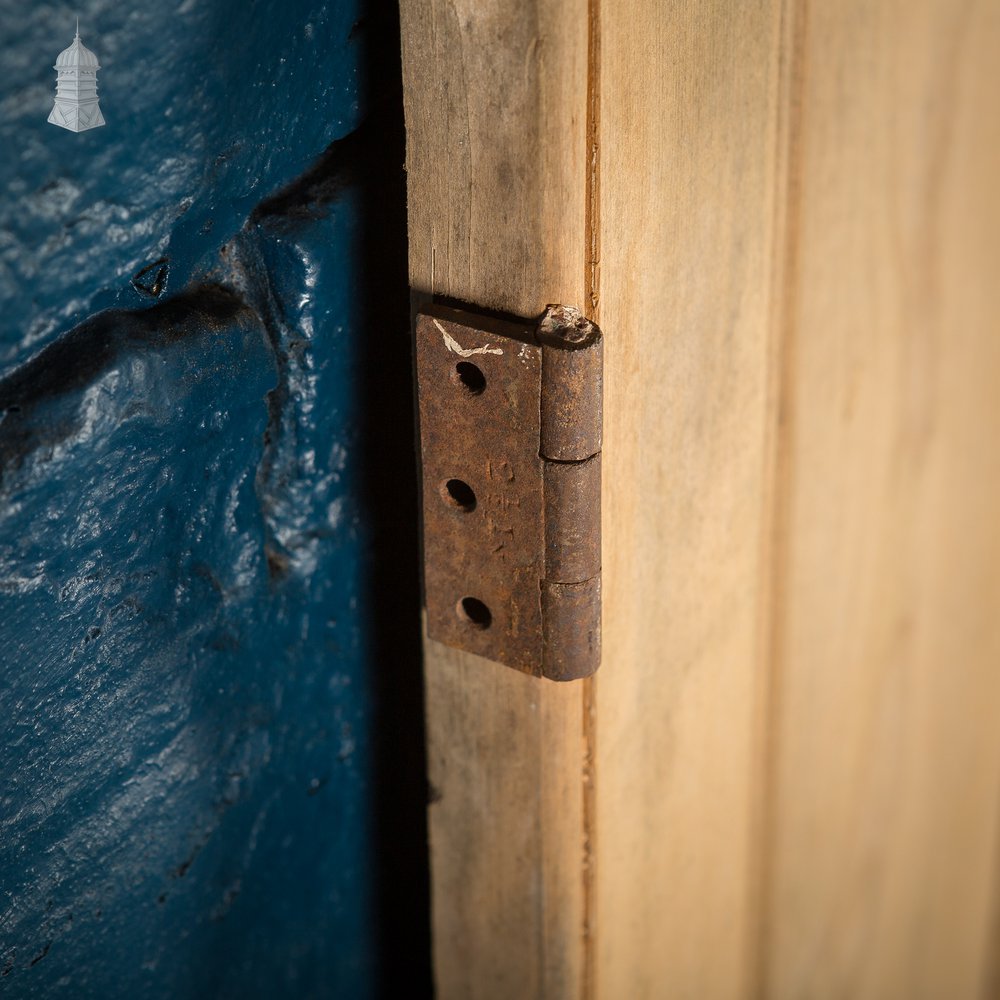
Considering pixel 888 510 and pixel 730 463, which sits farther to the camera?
pixel 888 510

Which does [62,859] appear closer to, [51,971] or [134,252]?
[51,971]

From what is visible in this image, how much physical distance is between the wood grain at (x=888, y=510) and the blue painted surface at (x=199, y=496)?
0.28 meters

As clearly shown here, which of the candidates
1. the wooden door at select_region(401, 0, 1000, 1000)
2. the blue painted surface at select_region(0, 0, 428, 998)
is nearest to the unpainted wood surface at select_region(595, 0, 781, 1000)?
the wooden door at select_region(401, 0, 1000, 1000)

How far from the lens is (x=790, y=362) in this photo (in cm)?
78

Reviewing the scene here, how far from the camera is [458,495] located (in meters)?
0.61

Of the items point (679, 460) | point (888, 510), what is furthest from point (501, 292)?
point (888, 510)

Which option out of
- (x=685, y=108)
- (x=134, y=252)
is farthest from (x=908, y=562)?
(x=134, y=252)

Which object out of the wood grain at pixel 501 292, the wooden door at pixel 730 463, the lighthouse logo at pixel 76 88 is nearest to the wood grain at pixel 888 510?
the wooden door at pixel 730 463

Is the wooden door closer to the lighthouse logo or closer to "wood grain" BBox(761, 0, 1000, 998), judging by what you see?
"wood grain" BBox(761, 0, 1000, 998)

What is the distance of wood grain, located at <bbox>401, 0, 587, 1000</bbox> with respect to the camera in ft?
1.72

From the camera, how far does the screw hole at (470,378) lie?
1.87 feet

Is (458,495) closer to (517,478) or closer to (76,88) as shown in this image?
(517,478)

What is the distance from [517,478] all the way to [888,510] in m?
0.47

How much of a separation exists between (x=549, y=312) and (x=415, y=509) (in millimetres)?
202
